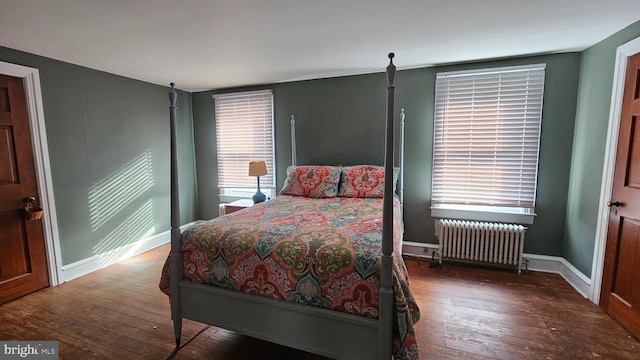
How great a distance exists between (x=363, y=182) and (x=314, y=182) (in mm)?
558

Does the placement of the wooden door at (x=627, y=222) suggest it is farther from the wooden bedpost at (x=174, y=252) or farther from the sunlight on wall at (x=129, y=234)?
the sunlight on wall at (x=129, y=234)

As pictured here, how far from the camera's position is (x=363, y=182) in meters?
3.06

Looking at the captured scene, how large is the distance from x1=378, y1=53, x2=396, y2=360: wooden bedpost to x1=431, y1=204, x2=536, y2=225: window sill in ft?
7.23

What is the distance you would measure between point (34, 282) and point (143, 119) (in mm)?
2088

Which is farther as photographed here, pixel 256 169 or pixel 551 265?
pixel 256 169

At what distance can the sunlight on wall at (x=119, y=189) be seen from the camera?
124 inches

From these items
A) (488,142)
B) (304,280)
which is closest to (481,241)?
(488,142)

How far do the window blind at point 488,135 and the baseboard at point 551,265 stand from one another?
59 centimetres

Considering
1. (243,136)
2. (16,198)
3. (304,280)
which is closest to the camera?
(304,280)

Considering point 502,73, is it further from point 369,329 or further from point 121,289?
point 121,289

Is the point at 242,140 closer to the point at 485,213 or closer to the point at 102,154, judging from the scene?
the point at 102,154

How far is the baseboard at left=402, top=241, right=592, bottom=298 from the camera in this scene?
2521 mm

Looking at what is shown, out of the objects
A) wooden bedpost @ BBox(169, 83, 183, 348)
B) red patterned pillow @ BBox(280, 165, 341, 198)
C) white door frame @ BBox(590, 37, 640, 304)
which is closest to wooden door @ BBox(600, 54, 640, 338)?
white door frame @ BBox(590, 37, 640, 304)

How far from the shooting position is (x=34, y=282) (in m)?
2.65
